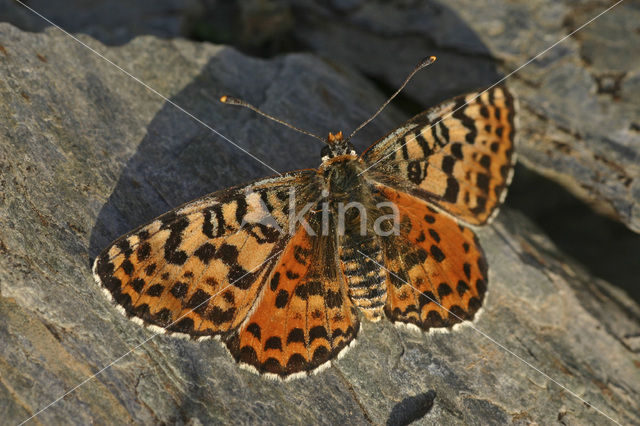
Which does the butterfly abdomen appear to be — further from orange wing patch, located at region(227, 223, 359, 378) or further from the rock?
the rock

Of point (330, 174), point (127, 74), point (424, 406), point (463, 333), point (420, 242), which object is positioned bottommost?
point (424, 406)

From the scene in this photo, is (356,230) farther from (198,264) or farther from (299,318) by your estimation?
(198,264)

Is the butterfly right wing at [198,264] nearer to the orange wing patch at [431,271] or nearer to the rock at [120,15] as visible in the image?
the orange wing patch at [431,271]

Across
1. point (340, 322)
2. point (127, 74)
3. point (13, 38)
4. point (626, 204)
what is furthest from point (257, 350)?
point (626, 204)

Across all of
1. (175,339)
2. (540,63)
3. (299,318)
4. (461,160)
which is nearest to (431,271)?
(461,160)

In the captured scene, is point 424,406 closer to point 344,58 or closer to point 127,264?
point 127,264

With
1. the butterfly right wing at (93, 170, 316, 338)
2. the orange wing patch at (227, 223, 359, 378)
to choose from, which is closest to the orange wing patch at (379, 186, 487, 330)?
the orange wing patch at (227, 223, 359, 378)

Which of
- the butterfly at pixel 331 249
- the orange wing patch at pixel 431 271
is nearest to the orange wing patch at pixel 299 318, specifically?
the butterfly at pixel 331 249
